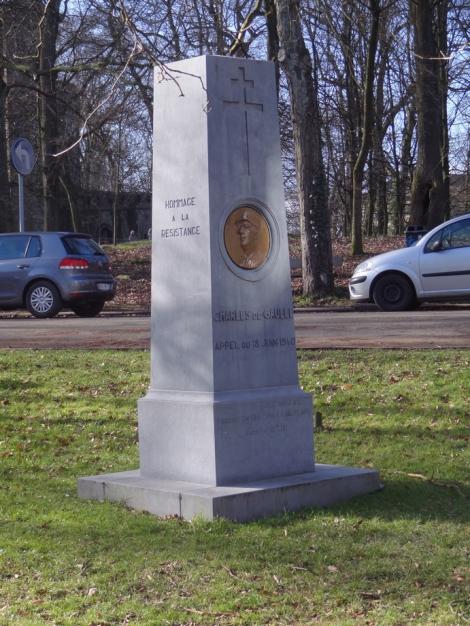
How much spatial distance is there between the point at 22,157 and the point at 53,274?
2199 millimetres

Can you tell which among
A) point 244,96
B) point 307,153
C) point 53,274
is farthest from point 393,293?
point 244,96

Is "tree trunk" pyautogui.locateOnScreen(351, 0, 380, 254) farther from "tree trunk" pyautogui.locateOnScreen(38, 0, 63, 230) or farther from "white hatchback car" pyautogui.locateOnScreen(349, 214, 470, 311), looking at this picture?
"tree trunk" pyautogui.locateOnScreen(38, 0, 63, 230)

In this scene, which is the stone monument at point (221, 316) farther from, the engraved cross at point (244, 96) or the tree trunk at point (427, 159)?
the tree trunk at point (427, 159)

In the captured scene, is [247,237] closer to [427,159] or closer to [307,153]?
[307,153]

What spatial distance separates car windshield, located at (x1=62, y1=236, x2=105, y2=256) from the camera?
20812 millimetres

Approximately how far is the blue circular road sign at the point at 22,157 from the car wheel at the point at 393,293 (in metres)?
6.63

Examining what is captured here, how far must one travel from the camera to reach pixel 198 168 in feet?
22.6

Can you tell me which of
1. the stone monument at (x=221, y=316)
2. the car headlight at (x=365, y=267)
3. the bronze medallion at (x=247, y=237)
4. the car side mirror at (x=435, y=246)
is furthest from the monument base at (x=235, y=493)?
the car headlight at (x=365, y=267)

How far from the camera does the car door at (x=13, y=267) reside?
2077 cm

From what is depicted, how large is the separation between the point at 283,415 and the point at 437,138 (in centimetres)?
2353

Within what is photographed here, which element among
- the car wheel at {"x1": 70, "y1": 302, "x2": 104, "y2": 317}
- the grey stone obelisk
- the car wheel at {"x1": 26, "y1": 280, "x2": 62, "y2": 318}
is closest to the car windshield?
the car wheel at {"x1": 26, "y1": 280, "x2": 62, "y2": 318}

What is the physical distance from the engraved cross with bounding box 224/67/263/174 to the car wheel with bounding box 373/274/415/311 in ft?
39.6

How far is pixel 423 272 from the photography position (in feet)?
61.1

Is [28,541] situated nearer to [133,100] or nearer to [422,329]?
[422,329]
